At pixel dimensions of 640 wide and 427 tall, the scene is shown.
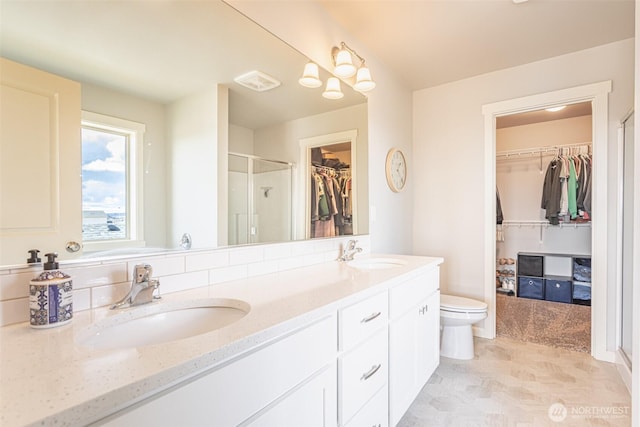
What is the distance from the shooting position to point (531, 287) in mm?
4254

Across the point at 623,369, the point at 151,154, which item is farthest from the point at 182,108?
the point at 623,369

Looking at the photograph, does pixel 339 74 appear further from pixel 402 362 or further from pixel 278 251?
pixel 402 362

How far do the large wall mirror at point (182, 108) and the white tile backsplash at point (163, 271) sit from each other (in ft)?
0.14

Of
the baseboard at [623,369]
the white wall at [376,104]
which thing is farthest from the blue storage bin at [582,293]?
the white wall at [376,104]

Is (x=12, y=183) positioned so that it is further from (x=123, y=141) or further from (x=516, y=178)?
(x=516, y=178)

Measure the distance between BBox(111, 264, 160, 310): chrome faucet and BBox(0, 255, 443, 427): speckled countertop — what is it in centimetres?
5

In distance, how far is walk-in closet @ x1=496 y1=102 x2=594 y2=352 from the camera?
3844 millimetres

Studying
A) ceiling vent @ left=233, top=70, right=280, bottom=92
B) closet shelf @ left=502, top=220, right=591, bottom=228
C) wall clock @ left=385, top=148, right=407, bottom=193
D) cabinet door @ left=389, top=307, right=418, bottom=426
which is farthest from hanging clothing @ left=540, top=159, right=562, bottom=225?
ceiling vent @ left=233, top=70, right=280, bottom=92

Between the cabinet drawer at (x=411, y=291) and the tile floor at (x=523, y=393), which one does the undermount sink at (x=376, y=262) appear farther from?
the tile floor at (x=523, y=393)

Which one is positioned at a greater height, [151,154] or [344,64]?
[344,64]

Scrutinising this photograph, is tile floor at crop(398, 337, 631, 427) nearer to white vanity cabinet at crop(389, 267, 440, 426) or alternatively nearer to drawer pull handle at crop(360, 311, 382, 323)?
white vanity cabinet at crop(389, 267, 440, 426)

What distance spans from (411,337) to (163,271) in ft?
4.24

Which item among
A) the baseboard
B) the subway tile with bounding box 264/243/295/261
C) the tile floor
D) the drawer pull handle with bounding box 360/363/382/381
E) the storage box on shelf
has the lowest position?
the tile floor

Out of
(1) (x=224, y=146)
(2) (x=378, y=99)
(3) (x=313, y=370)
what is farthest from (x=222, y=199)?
(2) (x=378, y=99)
